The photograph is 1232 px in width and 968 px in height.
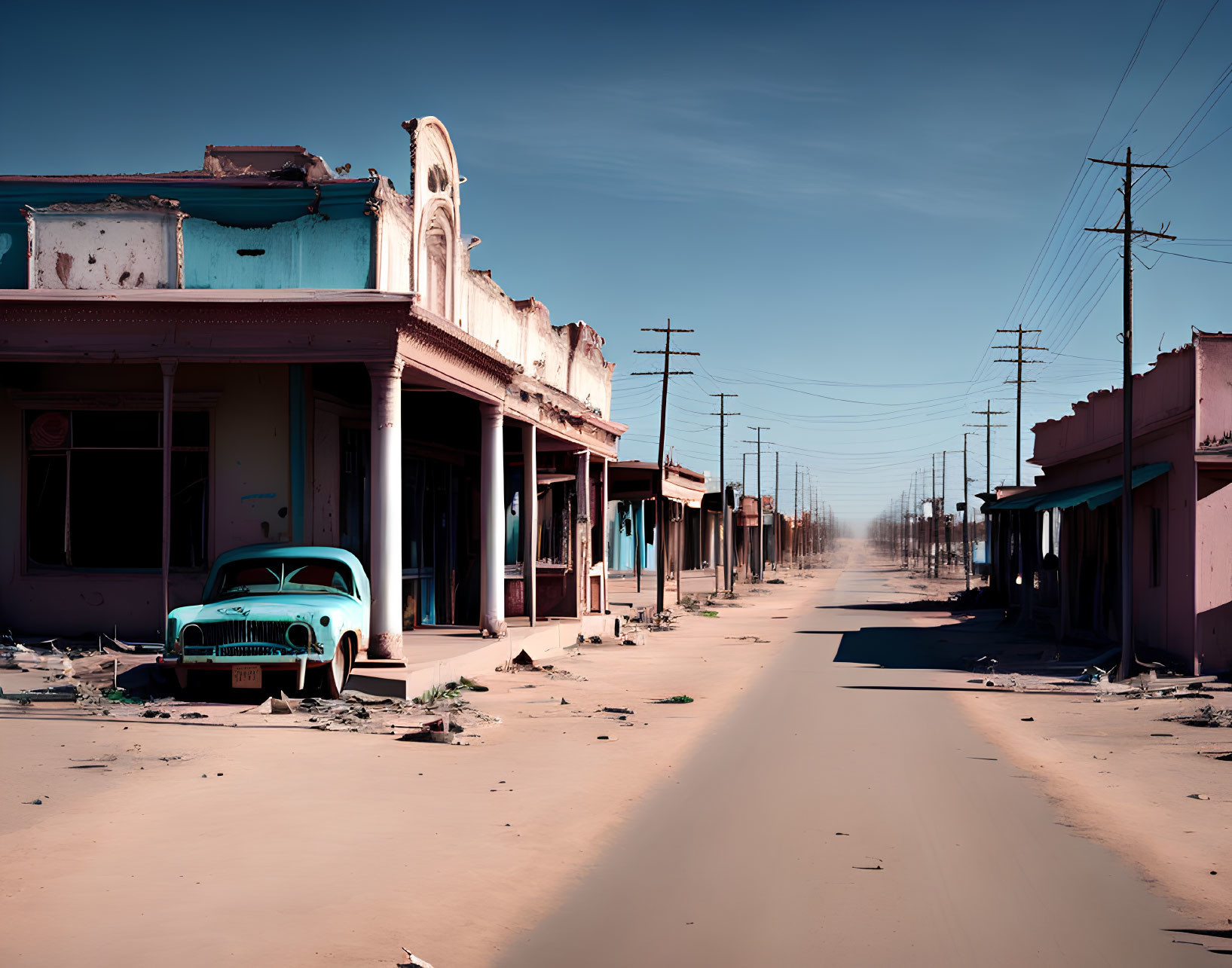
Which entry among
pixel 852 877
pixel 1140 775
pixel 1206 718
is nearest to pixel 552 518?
pixel 1206 718

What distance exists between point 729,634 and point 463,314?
12.0 meters

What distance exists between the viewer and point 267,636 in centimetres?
1246

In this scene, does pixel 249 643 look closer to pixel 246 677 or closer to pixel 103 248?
pixel 246 677

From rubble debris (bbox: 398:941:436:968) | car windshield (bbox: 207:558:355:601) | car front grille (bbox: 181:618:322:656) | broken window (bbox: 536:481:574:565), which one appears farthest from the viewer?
broken window (bbox: 536:481:574:565)

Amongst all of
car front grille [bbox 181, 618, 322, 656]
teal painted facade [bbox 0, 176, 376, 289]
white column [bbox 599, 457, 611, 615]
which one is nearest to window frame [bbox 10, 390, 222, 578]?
Result: teal painted facade [bbox 0, 176, 376, 289]

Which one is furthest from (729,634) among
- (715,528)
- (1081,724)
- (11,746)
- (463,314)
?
(715,528)

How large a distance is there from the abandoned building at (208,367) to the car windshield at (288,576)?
575mm

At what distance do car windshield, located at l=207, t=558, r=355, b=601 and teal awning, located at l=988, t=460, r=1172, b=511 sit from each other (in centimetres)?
1286

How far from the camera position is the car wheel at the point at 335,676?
511 inches

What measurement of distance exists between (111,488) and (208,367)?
238cm

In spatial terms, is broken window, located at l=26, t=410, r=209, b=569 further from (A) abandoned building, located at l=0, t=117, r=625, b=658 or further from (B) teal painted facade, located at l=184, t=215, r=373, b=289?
(B) teal painted facade, located at l=184, t=215, r=373, b=289

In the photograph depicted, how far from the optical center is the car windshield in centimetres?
1413

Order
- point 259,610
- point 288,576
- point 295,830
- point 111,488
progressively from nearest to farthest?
point 295,830
point 259,610
point 288,576
point 111,488

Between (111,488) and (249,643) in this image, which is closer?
(249,643)
